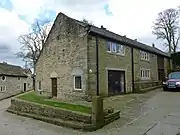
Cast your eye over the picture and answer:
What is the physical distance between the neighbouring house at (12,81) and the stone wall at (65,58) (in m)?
25.2

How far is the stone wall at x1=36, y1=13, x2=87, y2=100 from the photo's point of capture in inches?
860

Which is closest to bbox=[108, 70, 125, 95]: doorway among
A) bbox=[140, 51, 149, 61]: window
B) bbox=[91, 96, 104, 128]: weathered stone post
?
bbox=[140, 51, 149, 61]: window

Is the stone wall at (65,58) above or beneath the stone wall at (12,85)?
above

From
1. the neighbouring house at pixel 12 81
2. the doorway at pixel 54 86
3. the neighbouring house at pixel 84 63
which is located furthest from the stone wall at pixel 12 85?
the doorway at pixel 54 86

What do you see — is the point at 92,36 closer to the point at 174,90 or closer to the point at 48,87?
the point at 48,87

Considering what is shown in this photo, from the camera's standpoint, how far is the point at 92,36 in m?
21.7

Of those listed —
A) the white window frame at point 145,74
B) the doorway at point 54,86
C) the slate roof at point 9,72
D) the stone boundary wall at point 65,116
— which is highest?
the slate roof at point 9,72

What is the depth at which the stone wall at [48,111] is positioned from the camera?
1232 cm

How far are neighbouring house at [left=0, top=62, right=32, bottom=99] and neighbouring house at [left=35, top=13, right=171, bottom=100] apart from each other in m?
23.6

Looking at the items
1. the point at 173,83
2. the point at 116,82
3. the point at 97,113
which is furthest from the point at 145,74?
the point at 97,113

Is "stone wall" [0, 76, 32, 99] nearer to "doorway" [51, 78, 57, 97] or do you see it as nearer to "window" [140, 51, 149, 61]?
"doorway" [51, 78, 57, 97]

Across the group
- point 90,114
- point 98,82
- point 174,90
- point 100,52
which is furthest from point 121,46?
point 90,114

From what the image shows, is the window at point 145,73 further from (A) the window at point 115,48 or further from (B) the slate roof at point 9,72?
(B) the slate roof at point 9,72

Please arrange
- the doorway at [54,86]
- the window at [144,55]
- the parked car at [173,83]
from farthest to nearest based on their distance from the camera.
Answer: the window at [144,55]
the parked car at [173,83]
the doorway at [54,86]
